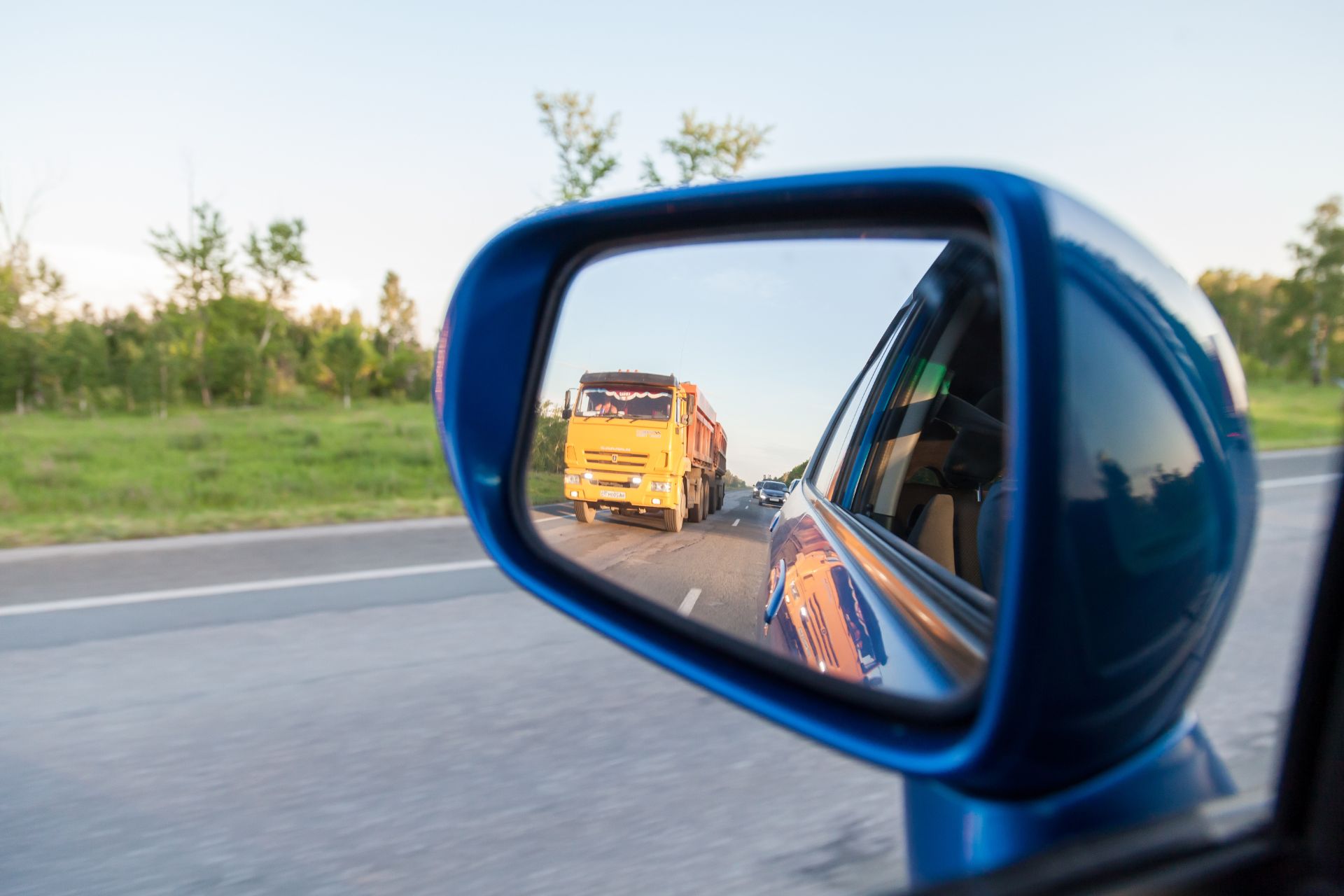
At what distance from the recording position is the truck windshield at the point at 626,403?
50.2 inches

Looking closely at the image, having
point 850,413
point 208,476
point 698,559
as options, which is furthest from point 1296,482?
point 208,476

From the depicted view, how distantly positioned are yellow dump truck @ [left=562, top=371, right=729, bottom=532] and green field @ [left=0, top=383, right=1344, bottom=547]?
0.09 metres

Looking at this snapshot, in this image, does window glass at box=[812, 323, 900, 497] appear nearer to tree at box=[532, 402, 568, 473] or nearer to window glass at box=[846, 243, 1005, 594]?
window glass at box=[846, 243, 1005, 594]

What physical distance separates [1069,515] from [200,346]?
4113cm

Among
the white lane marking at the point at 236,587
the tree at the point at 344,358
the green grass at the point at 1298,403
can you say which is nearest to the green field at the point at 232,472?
the green grass at the point at 1298,403

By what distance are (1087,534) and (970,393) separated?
0.63 m

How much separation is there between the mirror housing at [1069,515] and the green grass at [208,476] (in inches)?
346

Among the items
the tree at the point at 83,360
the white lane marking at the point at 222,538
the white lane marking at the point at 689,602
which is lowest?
the white lane marking at the point at 222,538

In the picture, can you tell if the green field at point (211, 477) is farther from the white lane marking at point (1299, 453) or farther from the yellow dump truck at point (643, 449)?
the white lane marking at point (1299, 453)

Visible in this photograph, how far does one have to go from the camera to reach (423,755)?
3.58 meters

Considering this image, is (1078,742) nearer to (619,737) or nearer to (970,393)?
(970,393)

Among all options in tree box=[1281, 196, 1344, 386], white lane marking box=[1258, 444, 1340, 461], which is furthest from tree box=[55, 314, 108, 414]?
tree box=[1281, 196, 1344, 386]

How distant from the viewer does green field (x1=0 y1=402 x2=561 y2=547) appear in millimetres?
9164

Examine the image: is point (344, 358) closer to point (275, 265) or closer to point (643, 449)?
point (275, 265)
